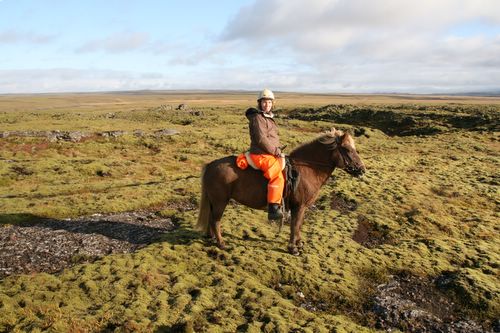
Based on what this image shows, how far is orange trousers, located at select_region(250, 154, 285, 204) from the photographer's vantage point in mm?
11922

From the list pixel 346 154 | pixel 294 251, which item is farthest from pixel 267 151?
pixel 294 251

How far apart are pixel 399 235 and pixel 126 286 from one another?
1081 centimetres

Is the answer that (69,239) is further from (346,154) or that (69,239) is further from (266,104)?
(346,154)

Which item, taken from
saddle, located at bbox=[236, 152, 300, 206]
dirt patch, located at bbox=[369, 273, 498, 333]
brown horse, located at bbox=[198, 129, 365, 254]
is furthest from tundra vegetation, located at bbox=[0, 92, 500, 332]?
saddle, located at bbox=[236, 152, 300, 206]

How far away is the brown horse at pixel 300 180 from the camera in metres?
12.3

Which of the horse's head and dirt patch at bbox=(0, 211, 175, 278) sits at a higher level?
the horse's head

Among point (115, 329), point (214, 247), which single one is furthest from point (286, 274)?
point (115, 329)

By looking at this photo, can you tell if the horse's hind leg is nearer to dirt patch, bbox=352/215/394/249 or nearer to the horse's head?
the horse's head

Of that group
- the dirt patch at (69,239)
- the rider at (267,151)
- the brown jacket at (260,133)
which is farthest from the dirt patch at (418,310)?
the dirt patch at (69,239)

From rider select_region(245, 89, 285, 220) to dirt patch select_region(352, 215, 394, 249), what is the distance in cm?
472

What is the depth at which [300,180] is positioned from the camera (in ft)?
41.0

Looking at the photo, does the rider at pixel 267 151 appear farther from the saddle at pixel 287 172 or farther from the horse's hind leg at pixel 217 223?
the horse's hind leg at pixel 217 223

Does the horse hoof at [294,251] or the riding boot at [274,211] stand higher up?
the riding boot at [274,211]

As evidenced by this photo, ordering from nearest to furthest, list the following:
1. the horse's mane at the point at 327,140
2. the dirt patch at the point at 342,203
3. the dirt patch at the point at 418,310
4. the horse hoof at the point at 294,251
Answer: the dirt patch at the point at 418,310
the horse's mane at the point at 327,140
the horse hoof at the point at 294,251
the dirt patch at the point at 342,203
